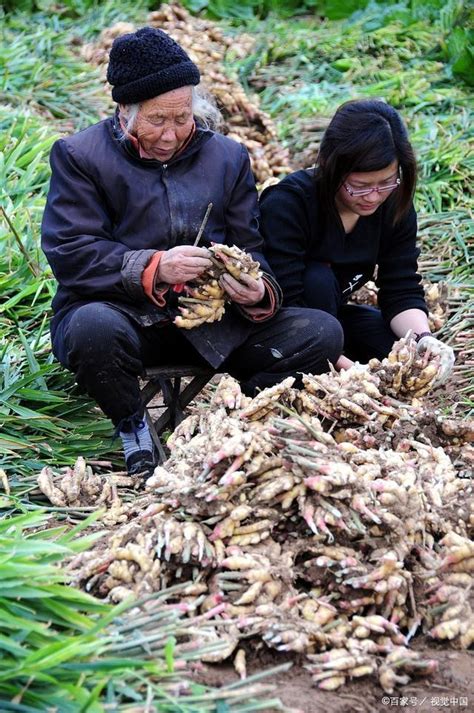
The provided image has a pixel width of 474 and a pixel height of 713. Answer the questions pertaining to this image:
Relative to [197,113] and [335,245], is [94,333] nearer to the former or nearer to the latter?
[197,113]

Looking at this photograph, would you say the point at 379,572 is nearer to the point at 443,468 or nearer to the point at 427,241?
the point at 443,468

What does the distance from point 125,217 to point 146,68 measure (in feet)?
1.46

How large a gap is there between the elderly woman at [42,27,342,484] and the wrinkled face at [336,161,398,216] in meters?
0.32

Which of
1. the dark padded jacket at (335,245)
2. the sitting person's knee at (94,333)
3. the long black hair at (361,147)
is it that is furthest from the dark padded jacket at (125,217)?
the long black hair at (361,147)

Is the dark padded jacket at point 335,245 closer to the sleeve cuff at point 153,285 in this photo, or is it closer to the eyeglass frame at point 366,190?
the eyeglass frame at point 366,190

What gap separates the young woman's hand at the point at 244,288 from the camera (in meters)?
2.97

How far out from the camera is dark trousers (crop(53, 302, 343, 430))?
9.43ft

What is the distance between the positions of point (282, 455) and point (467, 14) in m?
5.91

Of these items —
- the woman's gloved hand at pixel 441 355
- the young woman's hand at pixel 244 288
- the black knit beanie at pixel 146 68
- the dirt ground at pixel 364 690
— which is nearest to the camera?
the dirt ground at pixel 364 690

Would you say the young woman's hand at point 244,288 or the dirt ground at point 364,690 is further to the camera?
the young woman's hand at point 244,288

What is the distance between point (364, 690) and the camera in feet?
6.49

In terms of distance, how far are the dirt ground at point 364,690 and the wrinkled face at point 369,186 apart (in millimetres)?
1610

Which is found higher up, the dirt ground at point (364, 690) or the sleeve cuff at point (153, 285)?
the sleeve cuff at point (153, 285)

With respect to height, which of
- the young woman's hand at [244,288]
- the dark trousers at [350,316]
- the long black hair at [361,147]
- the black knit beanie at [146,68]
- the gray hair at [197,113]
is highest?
the black knit beanie at [146,68]
